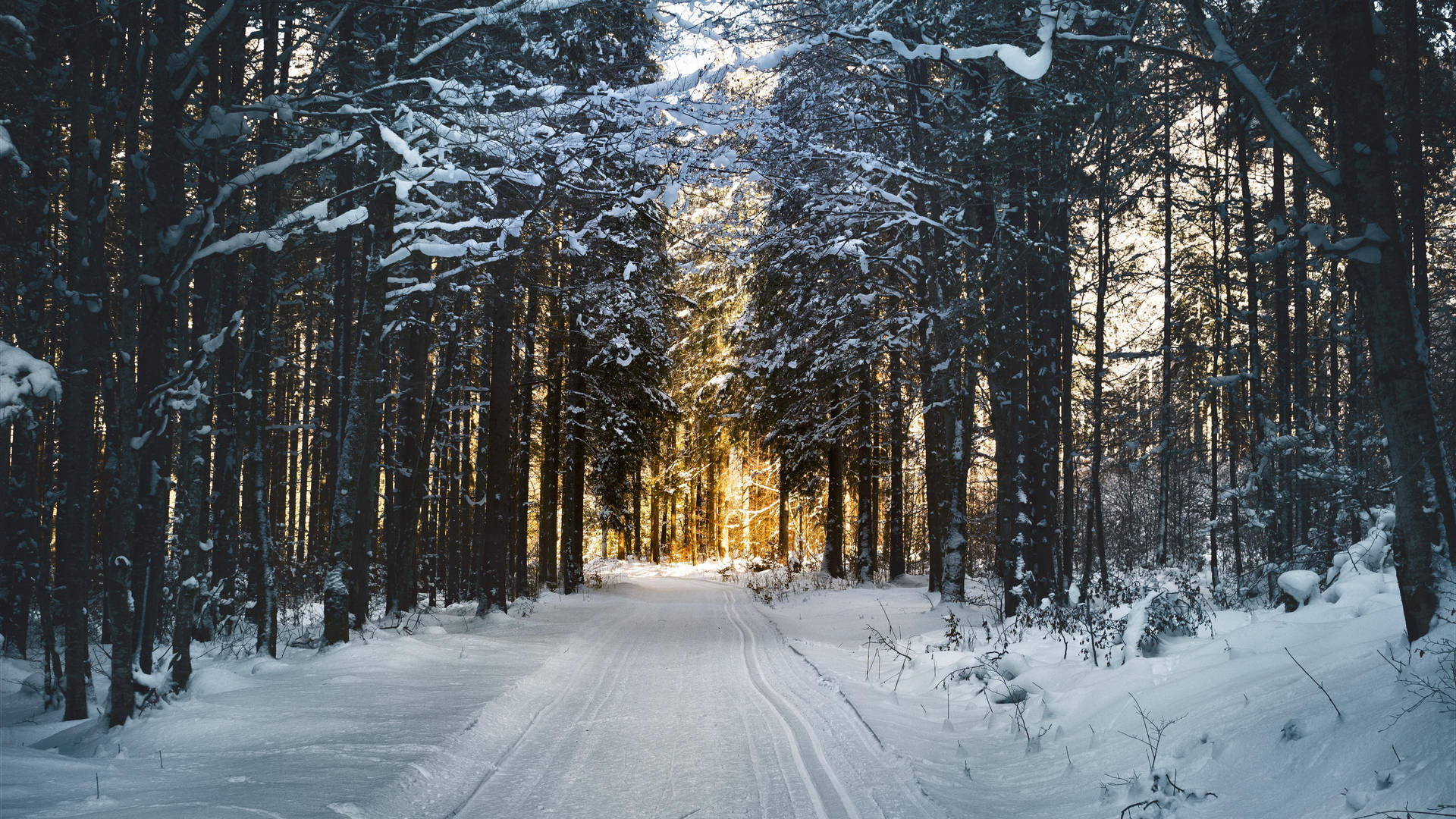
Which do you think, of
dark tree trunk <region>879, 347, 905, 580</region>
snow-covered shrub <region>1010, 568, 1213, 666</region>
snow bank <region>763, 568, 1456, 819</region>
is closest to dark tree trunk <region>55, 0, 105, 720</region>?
snow bank <region>763, 568, 1456, 819</region>

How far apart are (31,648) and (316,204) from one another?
34.7ft

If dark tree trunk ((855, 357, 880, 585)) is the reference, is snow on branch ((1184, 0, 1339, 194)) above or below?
above

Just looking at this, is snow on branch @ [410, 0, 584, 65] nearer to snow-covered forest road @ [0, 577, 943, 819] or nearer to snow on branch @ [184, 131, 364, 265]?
snow on branch @ [184, 131, 364, 265]

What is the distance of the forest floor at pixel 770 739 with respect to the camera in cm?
456

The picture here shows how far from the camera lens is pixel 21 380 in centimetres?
547

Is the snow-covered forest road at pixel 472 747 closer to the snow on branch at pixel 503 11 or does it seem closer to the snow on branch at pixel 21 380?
the snow on branch at pixel 21 380

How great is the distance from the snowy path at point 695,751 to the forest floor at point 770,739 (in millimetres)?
28

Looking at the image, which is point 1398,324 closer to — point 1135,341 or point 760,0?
point 760,0

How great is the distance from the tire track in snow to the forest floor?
0.03 meters

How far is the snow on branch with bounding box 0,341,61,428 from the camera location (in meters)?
5.27

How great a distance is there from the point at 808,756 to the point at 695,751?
0.93 m

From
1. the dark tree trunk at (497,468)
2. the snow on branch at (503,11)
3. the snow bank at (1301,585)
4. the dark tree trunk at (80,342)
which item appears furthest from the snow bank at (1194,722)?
the dark tree trunk at (497,468)

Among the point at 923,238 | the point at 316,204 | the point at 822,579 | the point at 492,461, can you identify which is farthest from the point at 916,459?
the point at 316,204

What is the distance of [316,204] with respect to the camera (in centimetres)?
764
